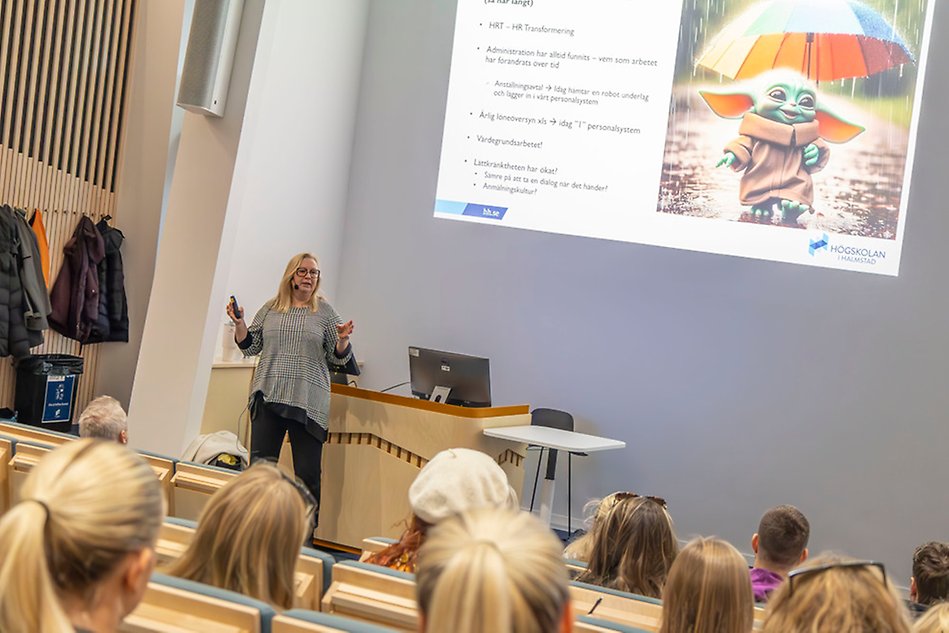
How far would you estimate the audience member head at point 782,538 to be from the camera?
3.02m

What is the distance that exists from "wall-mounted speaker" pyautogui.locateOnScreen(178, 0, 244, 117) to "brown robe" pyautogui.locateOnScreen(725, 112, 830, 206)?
329cm

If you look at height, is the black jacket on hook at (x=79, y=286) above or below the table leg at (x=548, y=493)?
above

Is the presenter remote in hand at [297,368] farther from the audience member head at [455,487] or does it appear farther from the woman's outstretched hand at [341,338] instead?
the audience member head at [455,487]

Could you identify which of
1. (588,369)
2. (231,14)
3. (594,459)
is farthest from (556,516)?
(231,14)

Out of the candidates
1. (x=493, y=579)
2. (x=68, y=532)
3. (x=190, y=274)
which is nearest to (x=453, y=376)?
(x=190, y=274)

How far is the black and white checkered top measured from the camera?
4.85 m

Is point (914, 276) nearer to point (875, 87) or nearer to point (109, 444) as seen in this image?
→ point (875, 87)

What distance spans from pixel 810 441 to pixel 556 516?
177cm

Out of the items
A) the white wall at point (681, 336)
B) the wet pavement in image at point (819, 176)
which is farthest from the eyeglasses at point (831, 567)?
the wet pavement in image at point (819, 176)

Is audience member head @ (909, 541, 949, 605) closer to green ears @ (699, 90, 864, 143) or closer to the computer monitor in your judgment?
the computer monitor

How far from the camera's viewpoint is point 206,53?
509 centimetres

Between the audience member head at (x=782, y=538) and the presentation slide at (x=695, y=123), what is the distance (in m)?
3.58

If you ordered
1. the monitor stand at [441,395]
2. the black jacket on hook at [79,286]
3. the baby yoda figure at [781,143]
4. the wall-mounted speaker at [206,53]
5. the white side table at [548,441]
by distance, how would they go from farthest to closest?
the black jacket on hook at [79,286], the baby yoda figure at [781,143], the monitor stand at [441,395], the wall-mounted speaker at [206,53], the white side table at [548,441]

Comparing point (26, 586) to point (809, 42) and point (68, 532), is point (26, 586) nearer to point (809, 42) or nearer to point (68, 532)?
point (68, 532)
